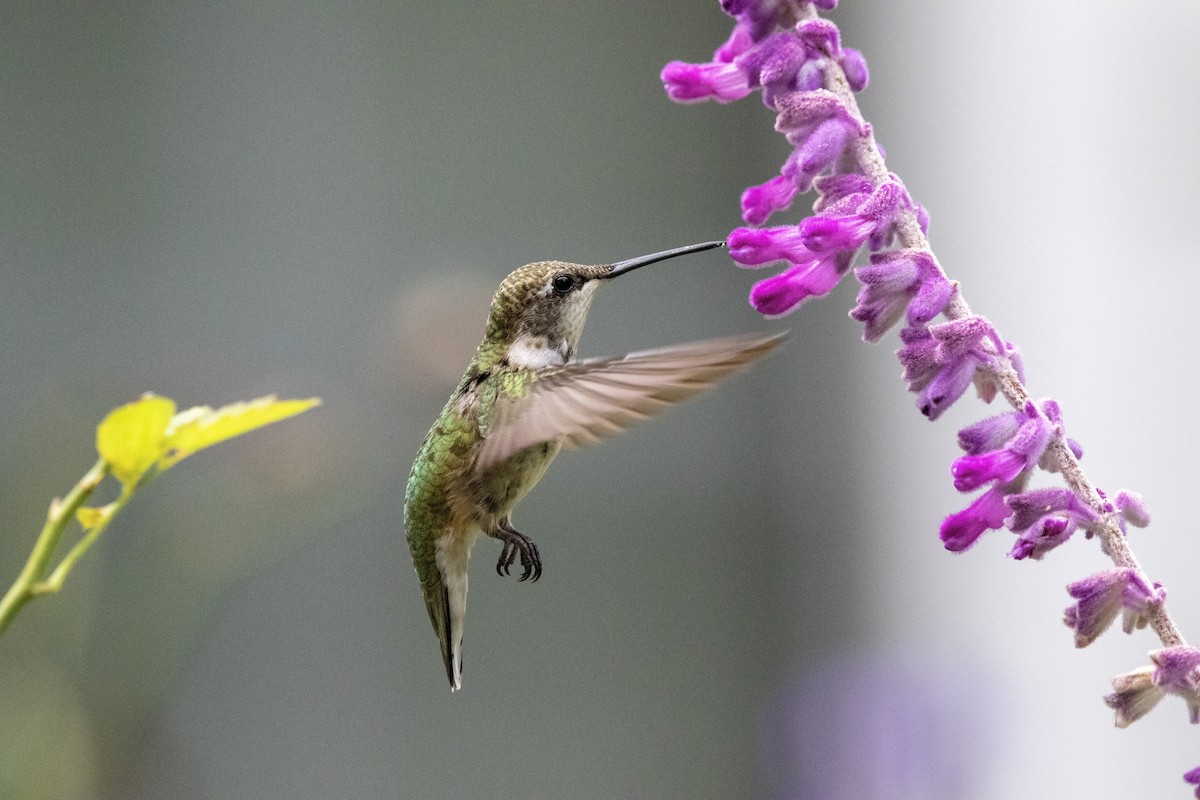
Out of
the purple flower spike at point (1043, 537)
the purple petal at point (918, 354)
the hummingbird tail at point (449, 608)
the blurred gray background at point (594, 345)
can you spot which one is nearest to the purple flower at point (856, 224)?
the purple petal at point (918, 354)

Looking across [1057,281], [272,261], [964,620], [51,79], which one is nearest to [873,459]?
[964,620]

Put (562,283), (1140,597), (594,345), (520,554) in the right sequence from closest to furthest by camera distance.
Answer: (1140,597)
(520,554)
(562,283)
(594,345)

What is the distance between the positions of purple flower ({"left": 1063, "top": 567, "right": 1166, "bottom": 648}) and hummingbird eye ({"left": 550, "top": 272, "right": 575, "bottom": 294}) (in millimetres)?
1038

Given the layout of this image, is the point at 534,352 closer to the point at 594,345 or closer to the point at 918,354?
the point at 918,354

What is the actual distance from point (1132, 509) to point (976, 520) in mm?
161

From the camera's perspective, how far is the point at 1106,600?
1.26m

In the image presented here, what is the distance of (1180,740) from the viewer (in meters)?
4.41

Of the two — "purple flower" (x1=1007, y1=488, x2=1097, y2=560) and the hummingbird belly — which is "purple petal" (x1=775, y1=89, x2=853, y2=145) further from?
the hummingbird belly

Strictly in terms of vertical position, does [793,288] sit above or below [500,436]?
above

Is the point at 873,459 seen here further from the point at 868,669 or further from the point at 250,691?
the point at 250,691

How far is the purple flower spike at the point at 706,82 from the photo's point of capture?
65.8 inches

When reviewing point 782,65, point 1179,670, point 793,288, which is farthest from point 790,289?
point 1179,670

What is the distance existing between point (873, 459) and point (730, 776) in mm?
1752

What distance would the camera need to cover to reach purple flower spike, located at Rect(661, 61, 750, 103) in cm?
167
